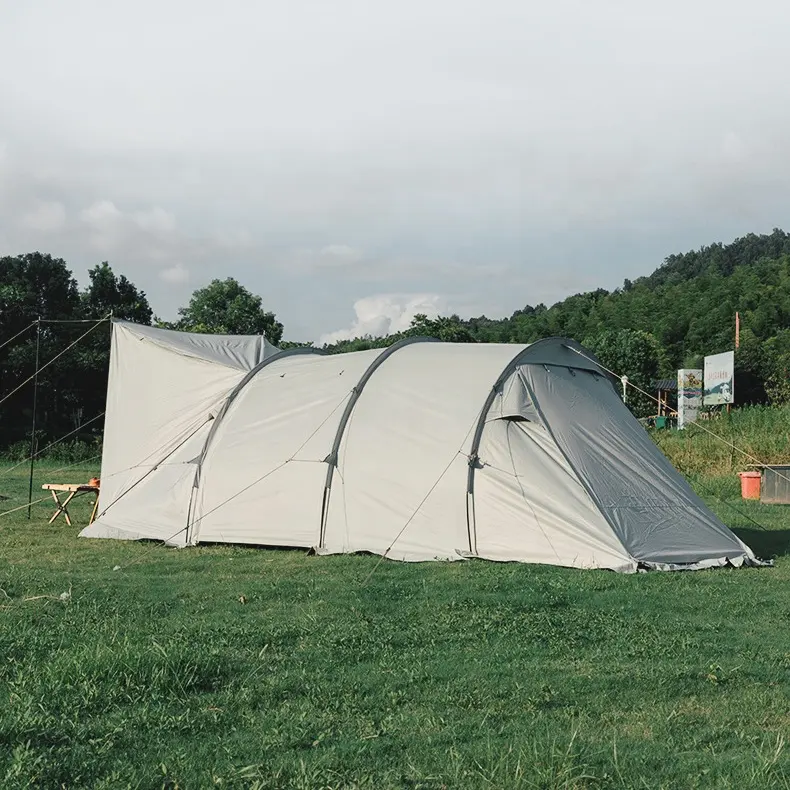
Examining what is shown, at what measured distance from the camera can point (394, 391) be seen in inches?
496

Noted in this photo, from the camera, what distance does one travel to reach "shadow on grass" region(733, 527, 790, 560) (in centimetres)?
1235

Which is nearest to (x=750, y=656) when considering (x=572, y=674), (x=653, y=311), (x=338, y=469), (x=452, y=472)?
(x=572, y=674)

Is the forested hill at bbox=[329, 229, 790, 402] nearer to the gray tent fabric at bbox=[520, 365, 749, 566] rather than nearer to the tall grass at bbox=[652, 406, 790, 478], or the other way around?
the tall grass at bbox=[652, 406, 790, 478]

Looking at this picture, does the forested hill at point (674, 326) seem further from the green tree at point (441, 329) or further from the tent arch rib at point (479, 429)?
the tent arch rib at point (479, 429)

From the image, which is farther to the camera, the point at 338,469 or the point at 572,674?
the point at 338,469

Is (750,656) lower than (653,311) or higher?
lower

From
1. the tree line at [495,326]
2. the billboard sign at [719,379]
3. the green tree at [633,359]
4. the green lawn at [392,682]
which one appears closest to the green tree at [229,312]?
the tree line at [495,326]

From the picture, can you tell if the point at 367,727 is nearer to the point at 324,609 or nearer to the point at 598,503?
the point at 324,609

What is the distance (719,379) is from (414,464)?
26.4 metres

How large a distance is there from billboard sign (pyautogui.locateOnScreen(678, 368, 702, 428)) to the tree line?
3505mm

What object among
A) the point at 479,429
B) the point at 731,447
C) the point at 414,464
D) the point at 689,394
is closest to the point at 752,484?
the point at 731,447

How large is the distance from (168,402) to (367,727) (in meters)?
9.60

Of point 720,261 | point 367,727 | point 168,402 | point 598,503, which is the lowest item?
point 367,727

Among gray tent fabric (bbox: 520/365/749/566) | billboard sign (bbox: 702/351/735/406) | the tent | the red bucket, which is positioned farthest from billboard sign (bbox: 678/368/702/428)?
the tent
